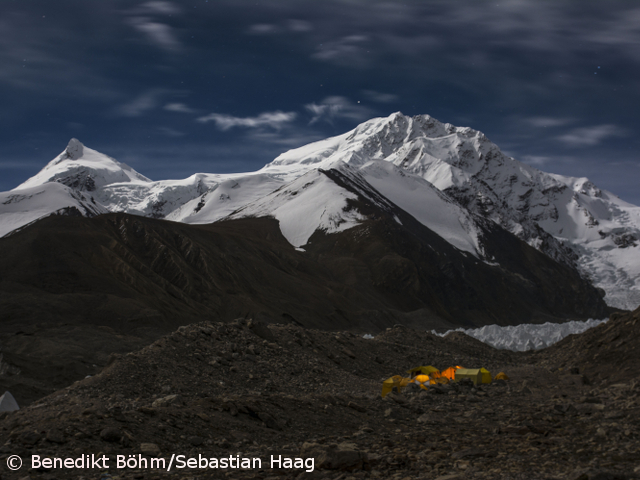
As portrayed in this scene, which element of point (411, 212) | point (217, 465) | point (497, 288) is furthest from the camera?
point (411, 212)

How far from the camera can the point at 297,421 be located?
43.9 feet

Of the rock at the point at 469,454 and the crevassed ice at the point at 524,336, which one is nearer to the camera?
the rock at the point at 469,454

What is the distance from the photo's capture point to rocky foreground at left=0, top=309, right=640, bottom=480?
32.0ft

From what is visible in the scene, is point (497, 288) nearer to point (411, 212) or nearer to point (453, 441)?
point (411, 212)

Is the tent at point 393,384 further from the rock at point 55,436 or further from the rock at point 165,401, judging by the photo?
the rock at point 55,436

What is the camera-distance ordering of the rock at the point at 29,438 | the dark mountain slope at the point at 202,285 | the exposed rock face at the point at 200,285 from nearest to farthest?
the rock at the point at 29,438 < the dark mountain slope at the point at 202,285 < the exposed rock face at the point at 200,285

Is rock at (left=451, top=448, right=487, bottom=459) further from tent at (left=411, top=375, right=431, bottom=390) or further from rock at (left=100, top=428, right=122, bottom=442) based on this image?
tent at (left=411, top=375, right=431, bottom=390)

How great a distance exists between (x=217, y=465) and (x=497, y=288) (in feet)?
413

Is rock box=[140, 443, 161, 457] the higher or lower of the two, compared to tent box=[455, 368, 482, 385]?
higher

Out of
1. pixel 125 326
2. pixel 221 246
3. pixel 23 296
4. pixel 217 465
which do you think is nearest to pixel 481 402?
pixel 217 465

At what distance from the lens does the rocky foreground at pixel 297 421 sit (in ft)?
32.0

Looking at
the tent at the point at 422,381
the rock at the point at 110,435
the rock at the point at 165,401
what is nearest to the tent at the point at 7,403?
the rock at the point at 165,401

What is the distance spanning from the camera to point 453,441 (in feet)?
40.1

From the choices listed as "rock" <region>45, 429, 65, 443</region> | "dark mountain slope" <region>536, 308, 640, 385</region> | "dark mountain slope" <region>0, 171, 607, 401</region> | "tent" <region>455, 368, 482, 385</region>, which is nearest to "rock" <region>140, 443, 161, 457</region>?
"rock" <region>45, 429, 65, 443</region>
